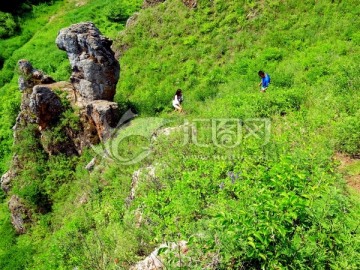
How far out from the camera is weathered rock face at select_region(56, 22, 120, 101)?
1700 centimetres

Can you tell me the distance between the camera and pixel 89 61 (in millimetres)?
16953

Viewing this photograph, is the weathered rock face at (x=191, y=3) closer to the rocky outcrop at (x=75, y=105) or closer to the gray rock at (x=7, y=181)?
the rocky outcrop at (x=75, y=105)

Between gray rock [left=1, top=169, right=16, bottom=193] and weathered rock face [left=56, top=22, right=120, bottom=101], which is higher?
weathered rock face [left=56, top=22, right=120, bottom=101]

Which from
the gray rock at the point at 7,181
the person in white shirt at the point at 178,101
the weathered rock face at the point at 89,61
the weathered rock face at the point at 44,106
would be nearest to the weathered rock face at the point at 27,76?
the weathered rock face at the point at 44,106

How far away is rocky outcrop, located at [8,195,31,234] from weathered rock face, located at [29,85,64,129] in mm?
3882

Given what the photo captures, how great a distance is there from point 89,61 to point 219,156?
419 inches

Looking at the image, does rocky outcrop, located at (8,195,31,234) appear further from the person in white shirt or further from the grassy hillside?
the person in white shirt

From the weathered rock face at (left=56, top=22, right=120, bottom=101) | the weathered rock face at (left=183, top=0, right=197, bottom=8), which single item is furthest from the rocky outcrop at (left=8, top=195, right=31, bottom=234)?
the weathered rock face at (left=183, top=0, right=197, bottom=8)

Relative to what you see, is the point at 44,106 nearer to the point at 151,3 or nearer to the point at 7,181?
the point at 7,181

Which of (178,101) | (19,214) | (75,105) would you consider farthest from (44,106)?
(178,101)

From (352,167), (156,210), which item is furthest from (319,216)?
(352,167)

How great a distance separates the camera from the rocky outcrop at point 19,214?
1632 cm

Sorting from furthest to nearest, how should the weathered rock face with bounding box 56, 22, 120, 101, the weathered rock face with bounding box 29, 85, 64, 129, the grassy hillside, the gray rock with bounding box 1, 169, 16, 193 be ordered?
1. the gray rock with bounding box 1, 169, 16, 193
2. the weathered rock face with bounding box 56, 22, 120, 101
3. the weathered rock face with bounding box 29, 85, 64, 129
4. the grassy hillside

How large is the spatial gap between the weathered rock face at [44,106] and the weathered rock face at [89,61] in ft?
Answer: 4.26
